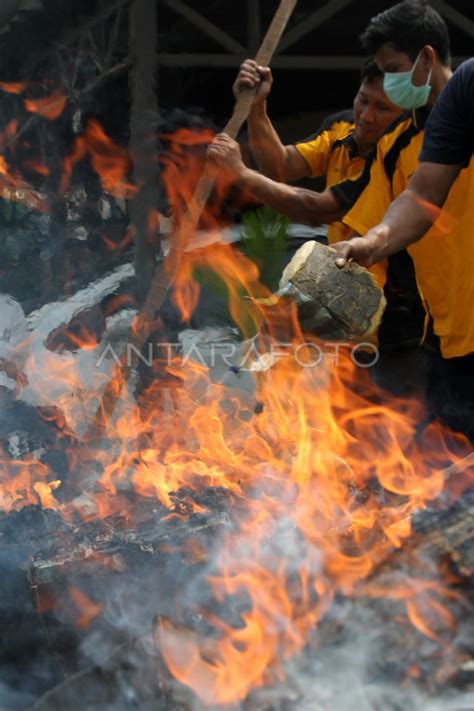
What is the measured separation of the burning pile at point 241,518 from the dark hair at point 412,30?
1.32m

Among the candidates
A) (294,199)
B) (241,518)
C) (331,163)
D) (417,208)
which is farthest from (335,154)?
(241,518)

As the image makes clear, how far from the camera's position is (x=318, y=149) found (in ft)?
15.1

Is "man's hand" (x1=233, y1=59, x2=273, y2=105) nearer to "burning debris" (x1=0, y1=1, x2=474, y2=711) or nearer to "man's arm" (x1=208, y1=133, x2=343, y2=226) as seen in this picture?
"man's arm" (x1=208, y1=133, x2=343, y2=226)

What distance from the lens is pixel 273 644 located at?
231 centimetres

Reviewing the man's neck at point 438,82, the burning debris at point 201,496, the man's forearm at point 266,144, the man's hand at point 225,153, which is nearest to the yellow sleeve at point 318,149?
the man's forearm at point 266,144

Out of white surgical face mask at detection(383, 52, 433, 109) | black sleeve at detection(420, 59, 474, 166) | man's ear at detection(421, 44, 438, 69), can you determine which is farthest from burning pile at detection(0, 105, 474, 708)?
man's ear at detection(421, 44, 438, 69)

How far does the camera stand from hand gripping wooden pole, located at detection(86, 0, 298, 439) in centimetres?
394

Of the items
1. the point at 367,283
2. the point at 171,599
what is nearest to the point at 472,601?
the point at 171,599

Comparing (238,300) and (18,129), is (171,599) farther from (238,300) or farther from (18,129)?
(18,129)

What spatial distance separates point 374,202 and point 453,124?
2.79 ft

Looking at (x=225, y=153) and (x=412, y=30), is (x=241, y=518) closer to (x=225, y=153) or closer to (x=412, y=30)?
(x=225, y=153)

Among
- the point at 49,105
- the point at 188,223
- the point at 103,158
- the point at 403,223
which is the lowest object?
the point at 103,158

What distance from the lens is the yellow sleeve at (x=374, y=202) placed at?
3820 mm

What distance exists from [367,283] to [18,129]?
14.3 feet
